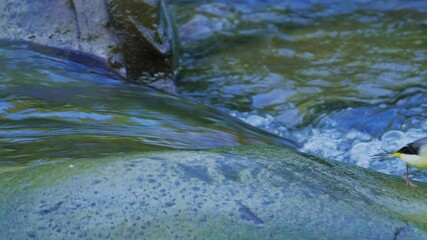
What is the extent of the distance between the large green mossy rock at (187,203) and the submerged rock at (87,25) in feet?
13.4

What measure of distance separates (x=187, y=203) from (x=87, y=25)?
457 cm

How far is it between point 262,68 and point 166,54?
4.93 feet

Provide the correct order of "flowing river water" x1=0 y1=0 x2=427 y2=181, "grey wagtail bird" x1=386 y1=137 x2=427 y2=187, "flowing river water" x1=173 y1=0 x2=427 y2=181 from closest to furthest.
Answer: "grey wagtail bird" x1=386 y1=137 x2=427 y2=187
"flowing river water" x1=0 y1=0 x2=427 y2=181
"flowing river water" x1=173 y1=0 x2=427 y2=181

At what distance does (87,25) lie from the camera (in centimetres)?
748

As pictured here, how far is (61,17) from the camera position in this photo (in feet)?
24.6

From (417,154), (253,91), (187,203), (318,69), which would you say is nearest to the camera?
(187,203)

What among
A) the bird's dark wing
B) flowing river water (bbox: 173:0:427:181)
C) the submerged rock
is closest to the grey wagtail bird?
the bird's dark wing

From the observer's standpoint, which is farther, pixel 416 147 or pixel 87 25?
pixel 87 25

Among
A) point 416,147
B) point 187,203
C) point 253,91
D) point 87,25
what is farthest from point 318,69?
point 187,203

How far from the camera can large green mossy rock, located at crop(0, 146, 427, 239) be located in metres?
3.13

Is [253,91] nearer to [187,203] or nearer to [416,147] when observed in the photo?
[416,147]

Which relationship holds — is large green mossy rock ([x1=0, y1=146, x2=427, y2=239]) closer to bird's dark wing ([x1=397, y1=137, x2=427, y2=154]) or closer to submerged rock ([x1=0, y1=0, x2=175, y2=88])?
bird's dark wing ([x1=397, y1=137, x2=427, y2=154])

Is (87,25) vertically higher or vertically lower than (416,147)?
lower

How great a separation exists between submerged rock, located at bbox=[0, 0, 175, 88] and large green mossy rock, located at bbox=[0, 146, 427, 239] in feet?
13.4
